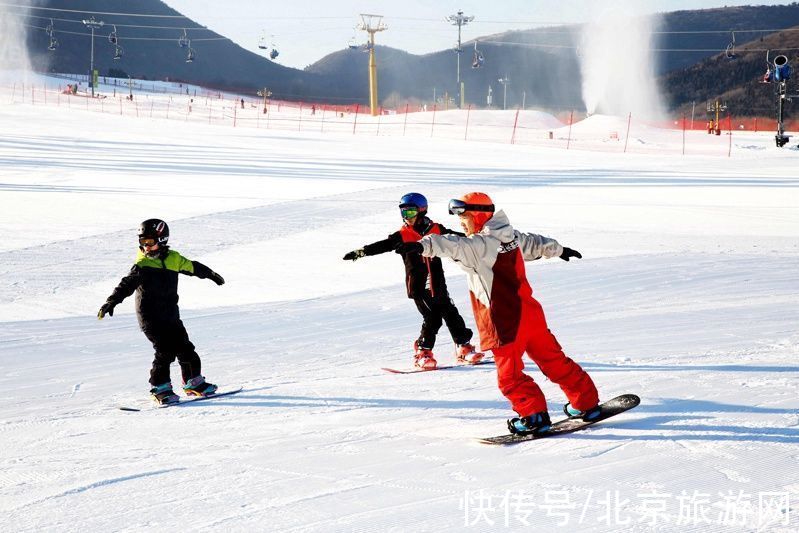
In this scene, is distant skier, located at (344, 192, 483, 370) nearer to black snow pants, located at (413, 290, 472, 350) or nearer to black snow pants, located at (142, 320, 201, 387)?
black snow pants, located at (413, 290, 472, 350)

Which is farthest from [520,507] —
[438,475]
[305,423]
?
[305,423]

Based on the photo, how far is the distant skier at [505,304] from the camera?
4.49 m

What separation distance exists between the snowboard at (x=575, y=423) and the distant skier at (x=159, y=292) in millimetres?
2136

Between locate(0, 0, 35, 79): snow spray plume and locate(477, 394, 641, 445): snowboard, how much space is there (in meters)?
152

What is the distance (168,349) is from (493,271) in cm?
256

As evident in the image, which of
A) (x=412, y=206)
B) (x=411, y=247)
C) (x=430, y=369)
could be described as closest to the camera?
(x=411, y=247)

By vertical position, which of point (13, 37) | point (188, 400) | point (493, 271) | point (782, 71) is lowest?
point (188, 400)

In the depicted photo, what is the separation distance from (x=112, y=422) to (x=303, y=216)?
35.8 ft

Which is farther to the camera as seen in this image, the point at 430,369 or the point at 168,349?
the point at 430,369

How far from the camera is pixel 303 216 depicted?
16.2 m

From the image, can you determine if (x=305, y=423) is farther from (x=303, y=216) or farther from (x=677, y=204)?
(x=677, y=204)

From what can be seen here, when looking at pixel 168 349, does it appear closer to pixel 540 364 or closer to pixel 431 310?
pixel 431 310

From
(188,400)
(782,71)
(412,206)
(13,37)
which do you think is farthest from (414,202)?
(13,37)

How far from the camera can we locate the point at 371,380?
6.41 meters
